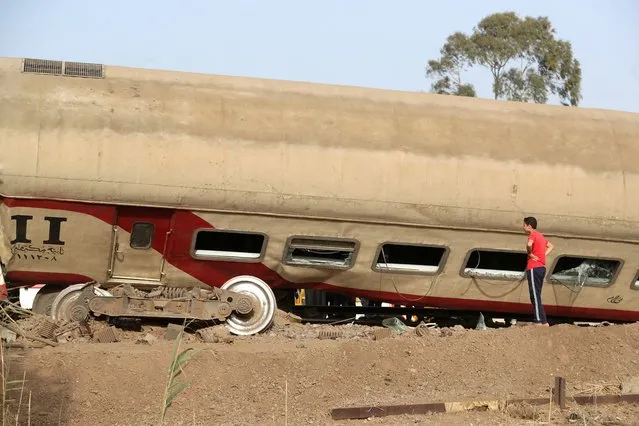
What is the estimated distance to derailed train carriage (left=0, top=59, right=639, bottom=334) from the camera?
13.3m

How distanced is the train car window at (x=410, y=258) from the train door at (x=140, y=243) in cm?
306

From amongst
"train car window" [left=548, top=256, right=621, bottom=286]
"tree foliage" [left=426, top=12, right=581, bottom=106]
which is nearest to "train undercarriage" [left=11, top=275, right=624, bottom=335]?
"train car window" [left=548, top=256, right=621, bottom=286]

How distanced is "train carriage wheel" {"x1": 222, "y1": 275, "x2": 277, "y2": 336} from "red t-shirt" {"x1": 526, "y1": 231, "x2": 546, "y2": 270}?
12.0ft

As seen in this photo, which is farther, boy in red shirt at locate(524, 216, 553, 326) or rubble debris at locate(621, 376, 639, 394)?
boy in red shirt at locate(524, 216, 553, 326)

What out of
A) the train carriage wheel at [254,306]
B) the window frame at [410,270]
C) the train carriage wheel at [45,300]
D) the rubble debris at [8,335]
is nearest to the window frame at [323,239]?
the window frame at [410,270]

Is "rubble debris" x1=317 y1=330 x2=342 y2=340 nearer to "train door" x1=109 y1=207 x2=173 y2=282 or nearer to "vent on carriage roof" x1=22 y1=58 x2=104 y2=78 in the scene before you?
"train door" x1=109 y1=207 x2=173 y2=282

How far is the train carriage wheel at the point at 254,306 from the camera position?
14.1 metres

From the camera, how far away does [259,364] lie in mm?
11562

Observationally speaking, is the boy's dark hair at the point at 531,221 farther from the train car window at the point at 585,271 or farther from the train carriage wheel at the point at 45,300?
the train carriage wheel at the point at 45,300

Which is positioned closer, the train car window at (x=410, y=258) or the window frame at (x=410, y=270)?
the window frame at (x=410, y=270)

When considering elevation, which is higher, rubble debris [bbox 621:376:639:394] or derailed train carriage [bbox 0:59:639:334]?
derailed train carriage [bbox 0:59:639:334]

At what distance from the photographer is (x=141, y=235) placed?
13680 millimetres

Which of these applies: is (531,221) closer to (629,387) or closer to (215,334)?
(629,387)

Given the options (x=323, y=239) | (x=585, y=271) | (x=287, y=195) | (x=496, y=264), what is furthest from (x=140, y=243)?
(x=585, y=271)
